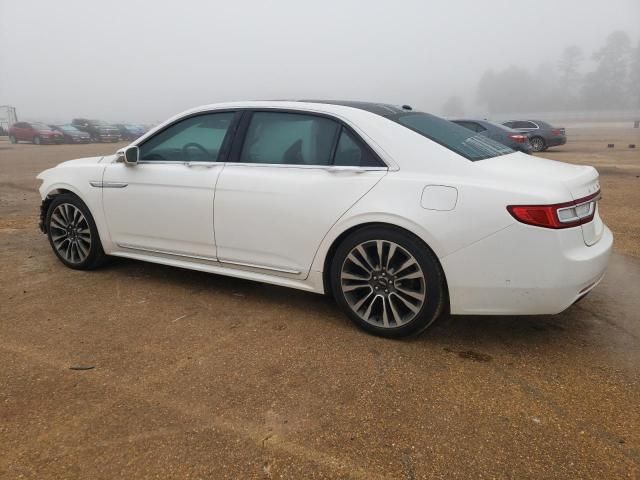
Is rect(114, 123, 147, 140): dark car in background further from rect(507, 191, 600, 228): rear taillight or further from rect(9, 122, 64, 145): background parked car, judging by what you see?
rect(507, 191, 600, 228): rear taillight

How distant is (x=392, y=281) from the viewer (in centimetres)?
312

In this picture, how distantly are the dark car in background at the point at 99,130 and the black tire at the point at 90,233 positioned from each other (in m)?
32.5

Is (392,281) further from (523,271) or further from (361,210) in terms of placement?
(523,271)

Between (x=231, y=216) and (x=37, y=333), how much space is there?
147cm

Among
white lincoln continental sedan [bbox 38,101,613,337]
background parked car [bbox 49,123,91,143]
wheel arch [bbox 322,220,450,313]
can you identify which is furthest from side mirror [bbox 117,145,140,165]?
background parked car [bbox 49,123,91,143]

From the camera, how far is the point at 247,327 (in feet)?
11.2

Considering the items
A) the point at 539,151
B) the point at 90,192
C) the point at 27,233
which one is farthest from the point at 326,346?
the point at 539,151

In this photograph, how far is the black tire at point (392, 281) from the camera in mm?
2980

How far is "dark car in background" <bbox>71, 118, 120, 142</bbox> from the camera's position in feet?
113

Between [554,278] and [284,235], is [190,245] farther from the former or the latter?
[554,278]

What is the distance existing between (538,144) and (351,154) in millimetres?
19748

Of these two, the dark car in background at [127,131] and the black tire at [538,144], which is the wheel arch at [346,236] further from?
the dark car in background at [127,131]

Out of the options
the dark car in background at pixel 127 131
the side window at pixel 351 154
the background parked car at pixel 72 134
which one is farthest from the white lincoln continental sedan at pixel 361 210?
the dark car in background at pixel 127 131

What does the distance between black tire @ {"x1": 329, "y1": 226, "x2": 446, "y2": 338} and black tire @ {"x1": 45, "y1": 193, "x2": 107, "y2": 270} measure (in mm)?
2270
